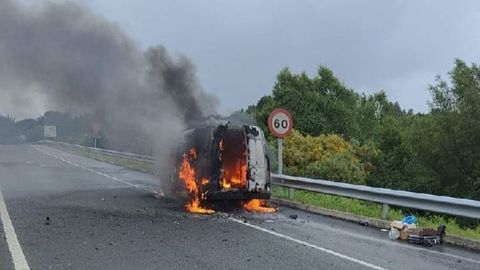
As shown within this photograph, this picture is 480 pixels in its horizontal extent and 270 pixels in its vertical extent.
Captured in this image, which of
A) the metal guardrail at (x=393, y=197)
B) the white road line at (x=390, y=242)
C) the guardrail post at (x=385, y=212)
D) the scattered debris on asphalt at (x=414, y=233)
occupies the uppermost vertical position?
the metal guardrail at (x=393, y=197)

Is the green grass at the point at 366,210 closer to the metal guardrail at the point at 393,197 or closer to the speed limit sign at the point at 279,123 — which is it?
the metal guardrail at the point at 393,197

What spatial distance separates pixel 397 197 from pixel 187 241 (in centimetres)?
443

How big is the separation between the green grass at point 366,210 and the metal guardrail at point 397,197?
14.7 inches

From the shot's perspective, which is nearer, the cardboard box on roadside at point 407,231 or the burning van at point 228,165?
the cardboard box on roadside at point 407,231

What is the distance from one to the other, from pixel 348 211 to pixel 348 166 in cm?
1151

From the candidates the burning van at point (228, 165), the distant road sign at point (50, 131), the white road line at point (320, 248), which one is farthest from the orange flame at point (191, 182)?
the distant road sign at point (50, 131)

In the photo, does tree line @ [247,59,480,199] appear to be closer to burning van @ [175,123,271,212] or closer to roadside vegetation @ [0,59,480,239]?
roadside vegetation @ [0,59,480,239]

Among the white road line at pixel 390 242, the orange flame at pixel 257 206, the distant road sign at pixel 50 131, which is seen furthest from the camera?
A: the distant road sign at pixel 50 131

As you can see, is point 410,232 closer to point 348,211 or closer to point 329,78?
point 348,211

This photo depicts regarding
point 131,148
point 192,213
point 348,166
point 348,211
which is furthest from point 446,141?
point 192,213

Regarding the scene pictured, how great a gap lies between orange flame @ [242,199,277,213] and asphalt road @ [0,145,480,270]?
33 centimetres

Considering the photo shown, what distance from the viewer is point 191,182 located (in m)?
12.6

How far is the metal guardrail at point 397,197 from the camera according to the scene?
340 inches

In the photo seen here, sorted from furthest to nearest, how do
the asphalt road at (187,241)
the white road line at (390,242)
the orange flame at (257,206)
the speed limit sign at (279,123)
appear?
the speed limit sign at (279,123) < the orange flame at (257,206) < the white road line at (390,242) < the asphalt road at (187,241)
